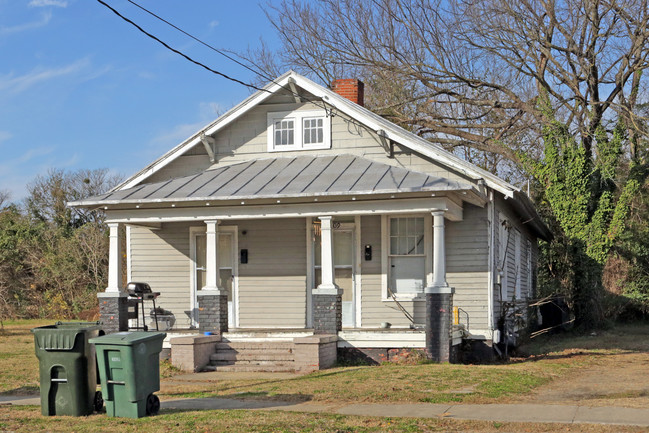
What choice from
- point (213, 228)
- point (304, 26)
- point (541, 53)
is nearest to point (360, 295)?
point (213, 228)

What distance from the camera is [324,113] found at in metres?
17.5

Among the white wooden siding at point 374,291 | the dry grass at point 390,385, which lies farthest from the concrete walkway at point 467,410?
the white wooden siding at point 374,291

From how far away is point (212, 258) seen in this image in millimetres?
15781

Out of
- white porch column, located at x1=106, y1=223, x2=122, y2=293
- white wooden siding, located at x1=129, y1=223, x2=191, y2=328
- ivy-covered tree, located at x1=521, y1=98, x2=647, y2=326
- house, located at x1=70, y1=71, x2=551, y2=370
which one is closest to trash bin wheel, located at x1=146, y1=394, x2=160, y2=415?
house, located at x1=70, y1=71, x2=551, y2=370

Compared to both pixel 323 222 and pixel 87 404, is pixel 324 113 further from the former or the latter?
pixel 87 404

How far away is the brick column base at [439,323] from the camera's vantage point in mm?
14484

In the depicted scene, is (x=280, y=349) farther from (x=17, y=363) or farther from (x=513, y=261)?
(x=513, y=261)

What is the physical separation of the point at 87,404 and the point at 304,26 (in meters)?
23.3

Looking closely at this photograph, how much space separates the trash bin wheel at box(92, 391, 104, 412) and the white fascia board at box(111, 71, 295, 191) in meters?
8.24

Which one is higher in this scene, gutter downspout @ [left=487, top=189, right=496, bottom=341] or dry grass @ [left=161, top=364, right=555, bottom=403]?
gutter downspout @ [left=487, top=189, right=496, bottom=341]

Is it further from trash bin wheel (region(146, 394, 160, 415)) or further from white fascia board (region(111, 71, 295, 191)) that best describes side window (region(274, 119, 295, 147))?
trash bin wheel (region(146, 394, 160, 415))

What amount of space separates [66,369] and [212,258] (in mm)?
6298

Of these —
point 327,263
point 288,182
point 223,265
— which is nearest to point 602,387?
point 327,263

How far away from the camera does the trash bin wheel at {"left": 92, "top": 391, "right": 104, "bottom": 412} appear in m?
9.93
